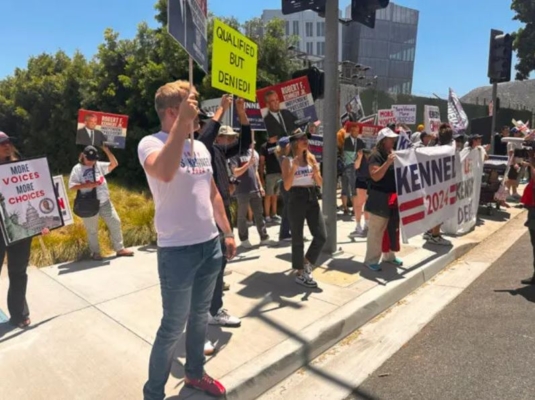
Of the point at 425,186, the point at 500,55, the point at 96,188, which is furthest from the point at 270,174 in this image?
the point at 500,55

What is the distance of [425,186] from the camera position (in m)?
6.14

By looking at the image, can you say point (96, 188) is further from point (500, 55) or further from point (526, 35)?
point (526, 35)

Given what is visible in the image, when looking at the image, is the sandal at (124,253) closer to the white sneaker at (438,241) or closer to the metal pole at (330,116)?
the metal pole at (330,116)

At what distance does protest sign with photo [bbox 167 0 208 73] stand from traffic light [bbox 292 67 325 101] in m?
3.37

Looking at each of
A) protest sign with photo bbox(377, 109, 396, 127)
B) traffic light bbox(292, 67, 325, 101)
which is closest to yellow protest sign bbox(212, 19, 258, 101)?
traffic light bbox(292, 67, 325, 101)

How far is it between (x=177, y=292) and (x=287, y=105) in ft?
14.7

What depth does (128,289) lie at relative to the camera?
487 cm

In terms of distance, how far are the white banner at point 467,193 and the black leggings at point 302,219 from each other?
3.53 meters

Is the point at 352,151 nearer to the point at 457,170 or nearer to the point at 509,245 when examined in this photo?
the point at 457,170

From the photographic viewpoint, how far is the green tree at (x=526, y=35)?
37.8m

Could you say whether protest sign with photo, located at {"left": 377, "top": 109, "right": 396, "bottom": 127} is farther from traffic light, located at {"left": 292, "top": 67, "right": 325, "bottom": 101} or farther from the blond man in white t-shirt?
the blond man in white t-shirt

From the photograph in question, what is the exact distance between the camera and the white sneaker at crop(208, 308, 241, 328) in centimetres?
393

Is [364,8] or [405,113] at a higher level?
[364,8]

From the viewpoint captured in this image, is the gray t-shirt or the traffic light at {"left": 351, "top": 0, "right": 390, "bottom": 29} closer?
the traffic light at {"left": 351, "top": 0, "right": 390, "bottom": 29}
